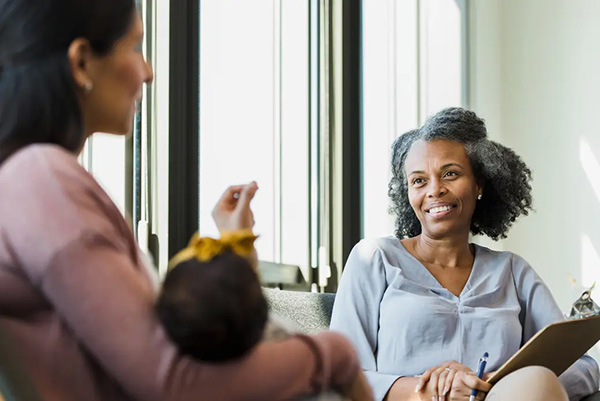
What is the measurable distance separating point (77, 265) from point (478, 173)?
204 cm

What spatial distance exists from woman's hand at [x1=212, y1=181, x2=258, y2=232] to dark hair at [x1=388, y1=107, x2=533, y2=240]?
5.08 ft

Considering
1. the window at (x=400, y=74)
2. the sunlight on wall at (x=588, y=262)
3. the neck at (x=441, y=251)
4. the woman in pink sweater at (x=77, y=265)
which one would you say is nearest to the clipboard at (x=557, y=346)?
the neck at (x=441, y=251)

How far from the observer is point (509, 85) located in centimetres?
520

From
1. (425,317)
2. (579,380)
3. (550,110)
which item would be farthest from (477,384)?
(550,110)

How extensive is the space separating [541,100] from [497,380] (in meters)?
3.18

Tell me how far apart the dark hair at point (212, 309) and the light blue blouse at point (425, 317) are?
1466 mm

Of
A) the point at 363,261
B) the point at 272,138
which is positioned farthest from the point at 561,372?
the point at 272,138

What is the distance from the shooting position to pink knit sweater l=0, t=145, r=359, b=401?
2.79ft

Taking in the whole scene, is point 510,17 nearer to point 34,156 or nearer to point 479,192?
point 479,192

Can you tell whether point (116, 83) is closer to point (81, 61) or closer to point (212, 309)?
point (81, 61)

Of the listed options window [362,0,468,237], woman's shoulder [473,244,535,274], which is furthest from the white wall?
woman's shoulder [473,244,535,274]

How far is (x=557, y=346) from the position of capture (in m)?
2.08

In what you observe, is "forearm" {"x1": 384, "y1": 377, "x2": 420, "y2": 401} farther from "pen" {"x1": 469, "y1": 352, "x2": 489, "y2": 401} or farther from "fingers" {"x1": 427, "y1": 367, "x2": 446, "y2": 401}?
"pen" {"x1": 469, "y1": 352, "x2": 489, "y2": 401}

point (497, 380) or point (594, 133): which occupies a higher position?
point (594, 133)
